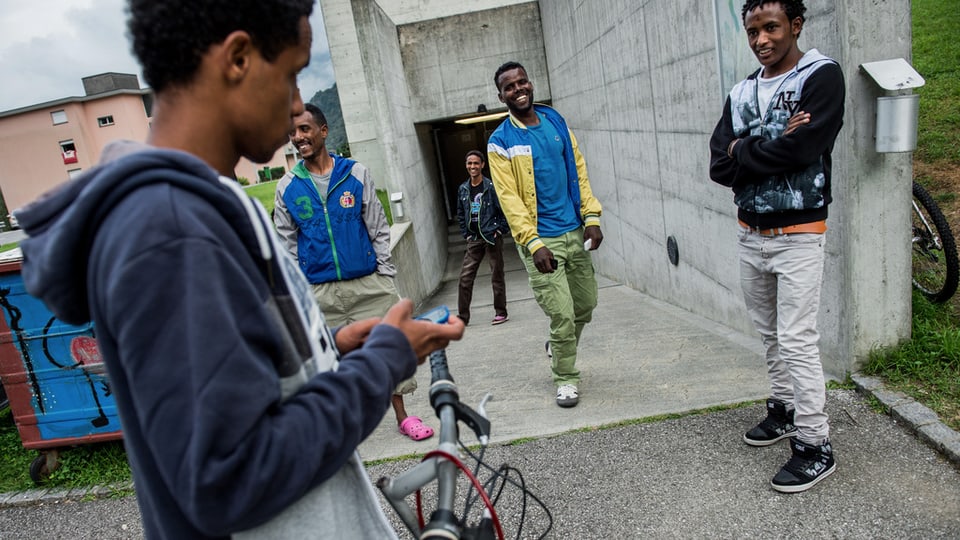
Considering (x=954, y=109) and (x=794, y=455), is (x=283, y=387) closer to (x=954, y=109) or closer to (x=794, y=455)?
(x=794, y=455)

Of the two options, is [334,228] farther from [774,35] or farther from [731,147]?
[774,35]

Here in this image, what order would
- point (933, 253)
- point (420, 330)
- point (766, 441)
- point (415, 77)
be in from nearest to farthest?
point (420, 330), point (766, 441), point (933, 253), point (415, 77)

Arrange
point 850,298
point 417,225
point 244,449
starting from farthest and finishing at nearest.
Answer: point 417,225 → point 850,298 → point 244,449

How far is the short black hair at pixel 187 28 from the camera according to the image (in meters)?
1.00

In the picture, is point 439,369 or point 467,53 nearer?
point 439,369

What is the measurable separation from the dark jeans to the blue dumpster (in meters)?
4.43

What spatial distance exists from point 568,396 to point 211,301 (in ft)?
12.0

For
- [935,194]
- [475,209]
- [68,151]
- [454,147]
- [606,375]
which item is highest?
[68,151]

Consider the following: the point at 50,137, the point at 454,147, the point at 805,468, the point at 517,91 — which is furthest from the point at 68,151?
the point at 805,468

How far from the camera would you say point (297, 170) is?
416 centimetres

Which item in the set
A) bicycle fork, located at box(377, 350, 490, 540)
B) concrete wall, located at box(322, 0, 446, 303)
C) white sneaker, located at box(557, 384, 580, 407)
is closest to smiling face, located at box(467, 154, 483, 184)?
concrete wall, located at box(322, 0, 446, 303)

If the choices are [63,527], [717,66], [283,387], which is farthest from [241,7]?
[717,66]

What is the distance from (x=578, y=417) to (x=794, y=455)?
4.48ft

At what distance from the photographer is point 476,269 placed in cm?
812
